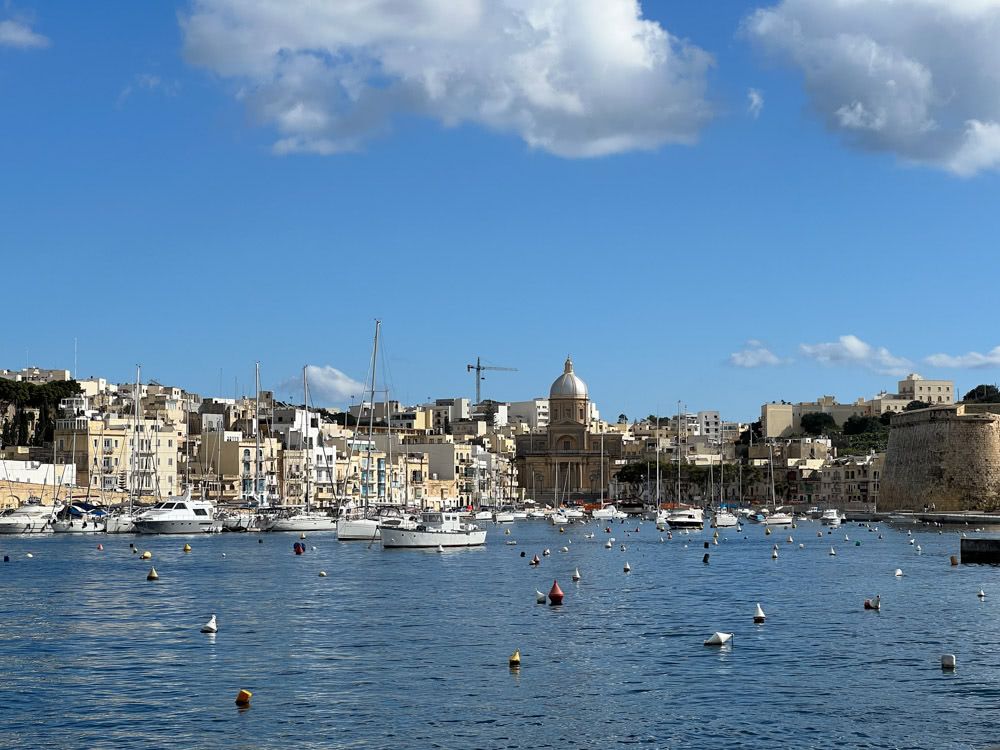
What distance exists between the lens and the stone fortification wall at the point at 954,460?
93.6m

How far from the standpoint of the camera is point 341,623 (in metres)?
30.7

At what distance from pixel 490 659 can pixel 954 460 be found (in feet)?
246

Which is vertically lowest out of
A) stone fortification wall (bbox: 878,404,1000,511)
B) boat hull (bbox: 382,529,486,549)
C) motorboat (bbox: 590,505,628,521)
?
boat hull (bbox: 382,529,486,549)

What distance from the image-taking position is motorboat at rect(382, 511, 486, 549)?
5750 cm

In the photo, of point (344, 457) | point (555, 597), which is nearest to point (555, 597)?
point (555, 597)

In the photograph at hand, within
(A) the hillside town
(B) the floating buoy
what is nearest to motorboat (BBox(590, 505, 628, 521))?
(A) the hillside town

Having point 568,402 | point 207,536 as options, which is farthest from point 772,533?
point 568,402

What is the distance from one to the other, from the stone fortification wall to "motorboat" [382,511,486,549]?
4553 centimetres

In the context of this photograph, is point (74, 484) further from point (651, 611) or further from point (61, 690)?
point (61, 690)

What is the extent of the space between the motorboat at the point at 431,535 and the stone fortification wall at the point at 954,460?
149ft

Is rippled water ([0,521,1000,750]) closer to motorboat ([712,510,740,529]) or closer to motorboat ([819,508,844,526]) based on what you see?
motorboat ([712,510,740,529])

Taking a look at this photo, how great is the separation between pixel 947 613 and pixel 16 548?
131 feet

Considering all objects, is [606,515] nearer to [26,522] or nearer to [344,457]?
[344,457]

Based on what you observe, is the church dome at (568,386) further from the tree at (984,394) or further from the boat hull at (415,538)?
the boat hull at (415,538)
